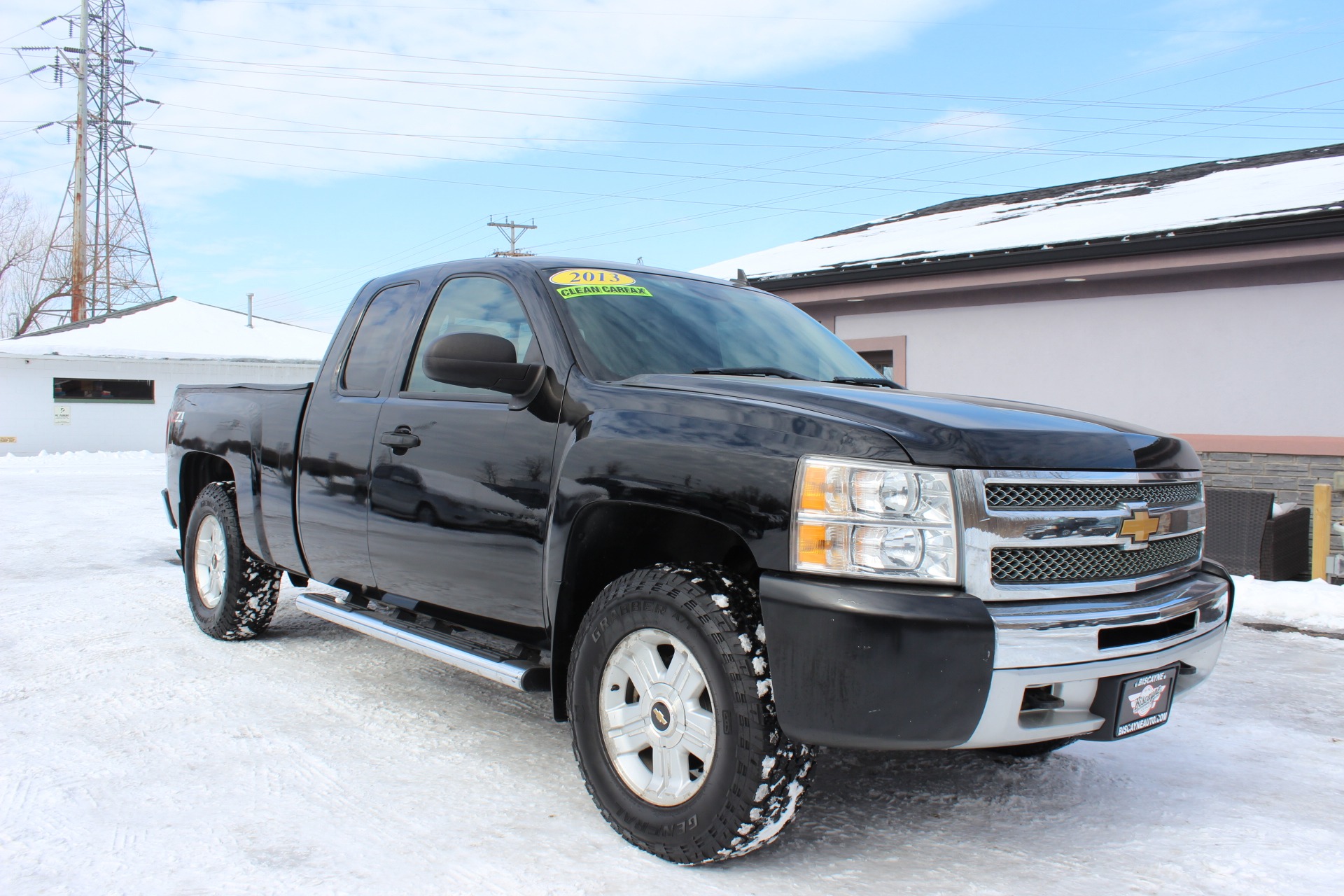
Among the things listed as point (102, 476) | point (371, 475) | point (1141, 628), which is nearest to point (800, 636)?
point (1141, 628)

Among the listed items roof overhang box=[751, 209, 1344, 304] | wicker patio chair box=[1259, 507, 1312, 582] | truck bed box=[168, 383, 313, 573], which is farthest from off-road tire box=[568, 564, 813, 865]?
roof overhang box=[751, 209, 1344, 304]

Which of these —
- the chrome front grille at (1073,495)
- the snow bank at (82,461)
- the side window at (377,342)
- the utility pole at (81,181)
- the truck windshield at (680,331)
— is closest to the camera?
the chrome front grille at (1073,495)

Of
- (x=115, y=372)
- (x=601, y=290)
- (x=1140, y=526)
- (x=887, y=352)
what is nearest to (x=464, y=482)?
(x=601, y=290)

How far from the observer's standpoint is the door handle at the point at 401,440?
13.5 ft

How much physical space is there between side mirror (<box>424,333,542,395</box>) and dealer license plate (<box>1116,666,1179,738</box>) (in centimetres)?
214

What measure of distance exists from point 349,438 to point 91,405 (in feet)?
101

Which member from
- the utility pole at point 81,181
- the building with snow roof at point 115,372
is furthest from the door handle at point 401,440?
the utility pole at point 81,181

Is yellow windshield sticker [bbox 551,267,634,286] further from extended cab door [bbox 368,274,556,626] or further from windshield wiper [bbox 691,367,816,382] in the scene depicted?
windshield wiper [bbox 691,367,816,382]

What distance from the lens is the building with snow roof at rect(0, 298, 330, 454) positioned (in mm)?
29828

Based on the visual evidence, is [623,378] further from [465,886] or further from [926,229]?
[926,229]

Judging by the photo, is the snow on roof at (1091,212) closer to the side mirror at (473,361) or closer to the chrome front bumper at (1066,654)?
the chrome front bumper at (1066,654)

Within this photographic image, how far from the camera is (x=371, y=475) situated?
432 cm

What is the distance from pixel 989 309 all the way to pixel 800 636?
998cm

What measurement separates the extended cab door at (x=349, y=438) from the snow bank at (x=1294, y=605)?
18.8ft
